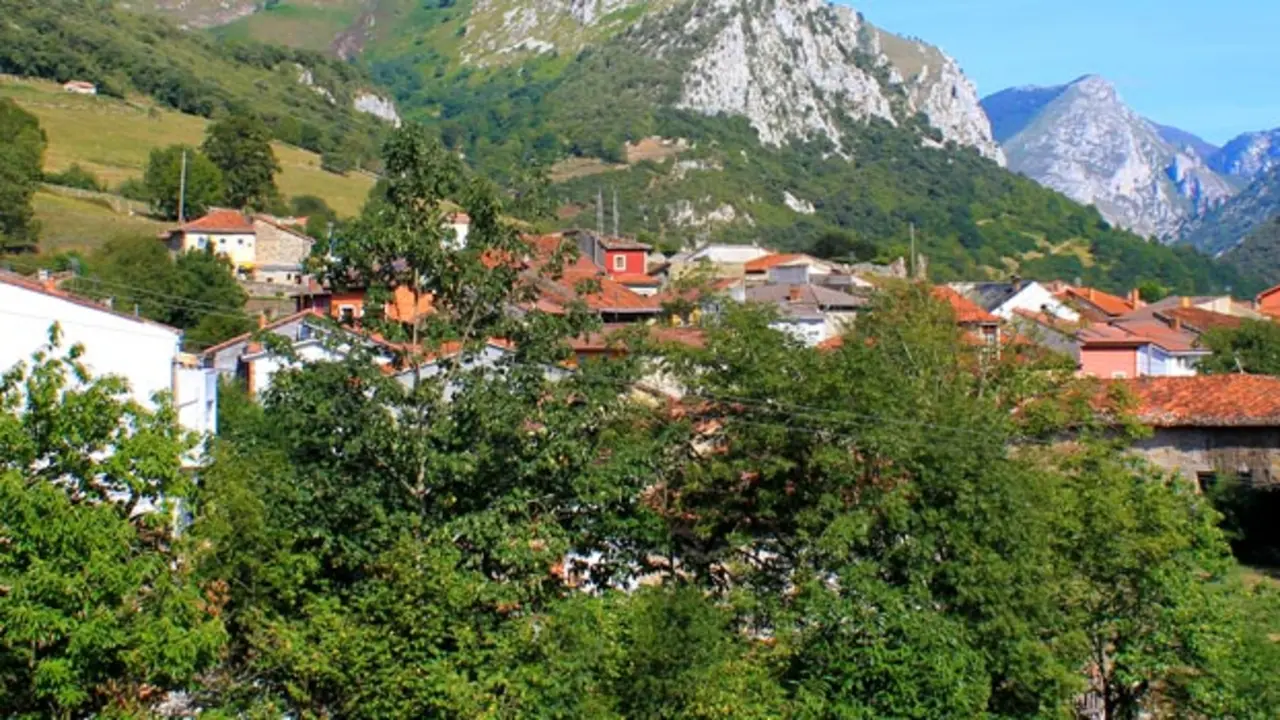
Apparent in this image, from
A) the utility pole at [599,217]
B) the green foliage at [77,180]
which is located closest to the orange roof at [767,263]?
the utility pole at [599,217]

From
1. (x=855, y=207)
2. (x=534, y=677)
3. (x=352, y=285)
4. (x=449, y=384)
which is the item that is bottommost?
(x=534, y=677)

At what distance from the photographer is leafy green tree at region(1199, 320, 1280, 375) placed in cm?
4169

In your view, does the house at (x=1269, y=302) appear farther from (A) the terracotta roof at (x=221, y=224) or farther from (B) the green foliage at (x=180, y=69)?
(B) the green foliage at (x=180, y=69)

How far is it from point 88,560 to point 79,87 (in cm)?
10219

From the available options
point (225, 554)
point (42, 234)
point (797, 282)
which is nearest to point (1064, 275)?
point (797, 282)

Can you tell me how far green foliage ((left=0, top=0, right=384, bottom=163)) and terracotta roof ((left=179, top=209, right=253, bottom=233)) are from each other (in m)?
39.7

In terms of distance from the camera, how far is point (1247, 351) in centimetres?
4262

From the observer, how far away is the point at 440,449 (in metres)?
14.8

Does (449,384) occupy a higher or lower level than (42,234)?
lower

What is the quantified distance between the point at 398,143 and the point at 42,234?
49.4 meters

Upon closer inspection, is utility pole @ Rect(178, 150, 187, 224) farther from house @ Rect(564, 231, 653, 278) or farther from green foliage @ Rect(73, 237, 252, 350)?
house @ Rect(564, 231, 653, 278)

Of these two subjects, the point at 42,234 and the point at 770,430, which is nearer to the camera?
the point at 770,430

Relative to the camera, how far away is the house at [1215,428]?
29.0 metres

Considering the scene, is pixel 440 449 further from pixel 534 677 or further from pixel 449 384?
pixel 534 677
